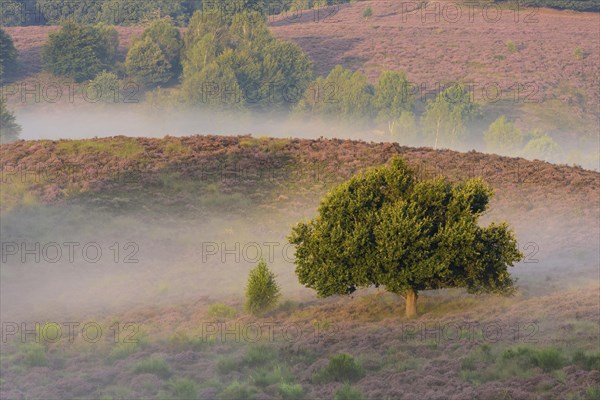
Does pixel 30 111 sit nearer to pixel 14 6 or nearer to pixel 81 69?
pixel 81 69

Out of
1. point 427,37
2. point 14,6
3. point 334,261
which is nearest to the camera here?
point 334,261

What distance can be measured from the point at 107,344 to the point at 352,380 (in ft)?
27.8

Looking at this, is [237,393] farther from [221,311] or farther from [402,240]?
[221,311]

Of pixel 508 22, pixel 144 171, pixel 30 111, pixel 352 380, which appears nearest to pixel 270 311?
pixel 352 380

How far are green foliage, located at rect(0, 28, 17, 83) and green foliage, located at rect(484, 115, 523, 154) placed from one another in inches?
2026

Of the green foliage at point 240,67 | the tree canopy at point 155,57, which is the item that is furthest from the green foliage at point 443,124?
the tree canopy at point 155,57

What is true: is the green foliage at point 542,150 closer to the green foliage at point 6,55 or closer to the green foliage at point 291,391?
the green foliage at point 6,55

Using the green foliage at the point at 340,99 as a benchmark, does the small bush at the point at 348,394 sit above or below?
below

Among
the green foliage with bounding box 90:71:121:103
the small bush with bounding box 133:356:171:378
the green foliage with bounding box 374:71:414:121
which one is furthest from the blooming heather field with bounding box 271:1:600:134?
the small bush with bounding box 133:356:171:378

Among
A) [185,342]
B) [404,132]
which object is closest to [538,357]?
[185,342]

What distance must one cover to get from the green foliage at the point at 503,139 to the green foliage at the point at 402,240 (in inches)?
2247

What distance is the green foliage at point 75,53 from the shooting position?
332 ft

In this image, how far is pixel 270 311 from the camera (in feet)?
105

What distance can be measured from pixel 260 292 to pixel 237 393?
22.5 ft
